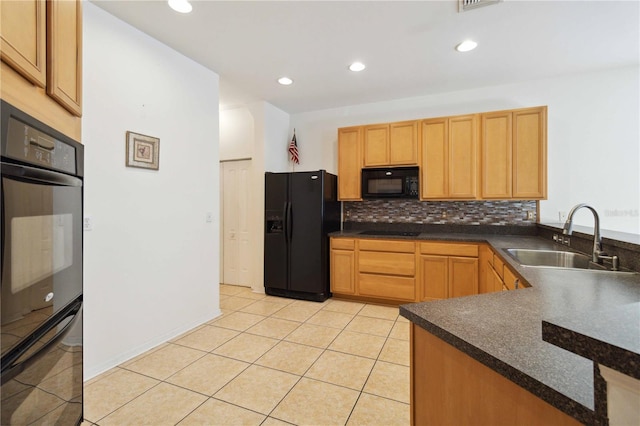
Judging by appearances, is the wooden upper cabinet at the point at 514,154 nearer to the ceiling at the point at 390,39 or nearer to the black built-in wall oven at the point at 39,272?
the ceiling at the point at 390,39

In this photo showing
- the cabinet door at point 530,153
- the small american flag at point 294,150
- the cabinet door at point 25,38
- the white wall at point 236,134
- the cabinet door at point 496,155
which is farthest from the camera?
the small american flag at point 294,150

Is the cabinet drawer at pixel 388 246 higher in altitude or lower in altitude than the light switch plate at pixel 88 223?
lower

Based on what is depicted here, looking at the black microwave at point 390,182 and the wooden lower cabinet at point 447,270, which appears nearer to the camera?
the wooden lower cabinet at point 447,270

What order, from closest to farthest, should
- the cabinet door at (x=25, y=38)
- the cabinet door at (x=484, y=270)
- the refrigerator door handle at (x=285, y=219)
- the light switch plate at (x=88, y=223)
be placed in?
the cabinet door at (x=25, y=38) < the light switch plate at (x=88, y=223) < the cabinet door at (x=484, y=270) < the refrigerator door handle at (x=285, y=219)

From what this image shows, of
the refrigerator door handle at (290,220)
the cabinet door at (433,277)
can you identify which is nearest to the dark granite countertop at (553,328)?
the cabinet door at (433,277)

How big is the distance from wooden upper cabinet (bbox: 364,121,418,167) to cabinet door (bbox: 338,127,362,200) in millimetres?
124

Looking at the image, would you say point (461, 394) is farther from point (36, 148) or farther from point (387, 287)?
point (387, 287)

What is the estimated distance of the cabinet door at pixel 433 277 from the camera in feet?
11.1

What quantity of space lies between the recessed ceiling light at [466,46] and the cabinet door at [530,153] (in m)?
1.03

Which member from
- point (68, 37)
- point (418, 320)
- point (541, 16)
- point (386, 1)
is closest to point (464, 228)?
point (541, 16)

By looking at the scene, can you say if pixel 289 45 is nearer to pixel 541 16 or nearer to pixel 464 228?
pixel 541 16

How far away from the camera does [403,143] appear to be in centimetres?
378

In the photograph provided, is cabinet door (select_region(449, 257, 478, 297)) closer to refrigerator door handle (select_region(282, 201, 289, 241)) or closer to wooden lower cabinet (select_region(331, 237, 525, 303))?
wooden lower cabinet (select_region(331, 237, 525, 303))

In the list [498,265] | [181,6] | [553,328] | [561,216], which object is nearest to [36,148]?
[553,328]
